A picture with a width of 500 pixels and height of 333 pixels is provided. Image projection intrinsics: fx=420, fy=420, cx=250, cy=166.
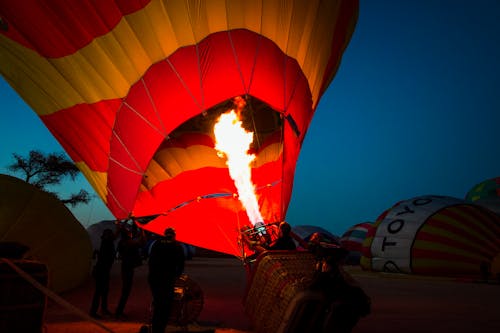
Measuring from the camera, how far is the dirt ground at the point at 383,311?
4.79 m

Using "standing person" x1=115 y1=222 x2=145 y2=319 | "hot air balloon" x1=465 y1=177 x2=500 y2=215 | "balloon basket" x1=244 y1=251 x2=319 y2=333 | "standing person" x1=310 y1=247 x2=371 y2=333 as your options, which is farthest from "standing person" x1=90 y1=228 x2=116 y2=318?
"hot air balloon" x1=465 y1=177 x2=500 y2=215

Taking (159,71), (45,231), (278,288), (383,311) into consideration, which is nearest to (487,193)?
(383,311)

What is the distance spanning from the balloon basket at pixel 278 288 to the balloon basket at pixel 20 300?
193 cm

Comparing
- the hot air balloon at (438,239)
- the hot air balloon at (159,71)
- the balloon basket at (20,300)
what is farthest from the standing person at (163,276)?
the hot air balloon at (438,239)

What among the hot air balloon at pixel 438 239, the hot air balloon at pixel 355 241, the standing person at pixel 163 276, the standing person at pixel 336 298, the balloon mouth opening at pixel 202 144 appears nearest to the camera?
the standing person at pixel 336 298

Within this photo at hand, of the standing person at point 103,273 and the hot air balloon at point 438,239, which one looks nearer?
the standing person at point 103,273

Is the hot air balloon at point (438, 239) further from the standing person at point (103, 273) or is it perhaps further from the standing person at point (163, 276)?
the standing person at point (163, 276)

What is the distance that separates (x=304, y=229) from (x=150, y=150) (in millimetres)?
→ 19701

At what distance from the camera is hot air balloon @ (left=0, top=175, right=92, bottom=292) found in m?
6.78

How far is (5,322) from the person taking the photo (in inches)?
134

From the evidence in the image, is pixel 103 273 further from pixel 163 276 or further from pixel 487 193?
pixel 487 193

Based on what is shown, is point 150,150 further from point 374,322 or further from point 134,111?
point 374,322

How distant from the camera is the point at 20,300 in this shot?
3541 mm

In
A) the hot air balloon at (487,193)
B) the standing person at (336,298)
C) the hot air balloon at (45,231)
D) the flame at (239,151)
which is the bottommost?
the standing person at (336,298)
